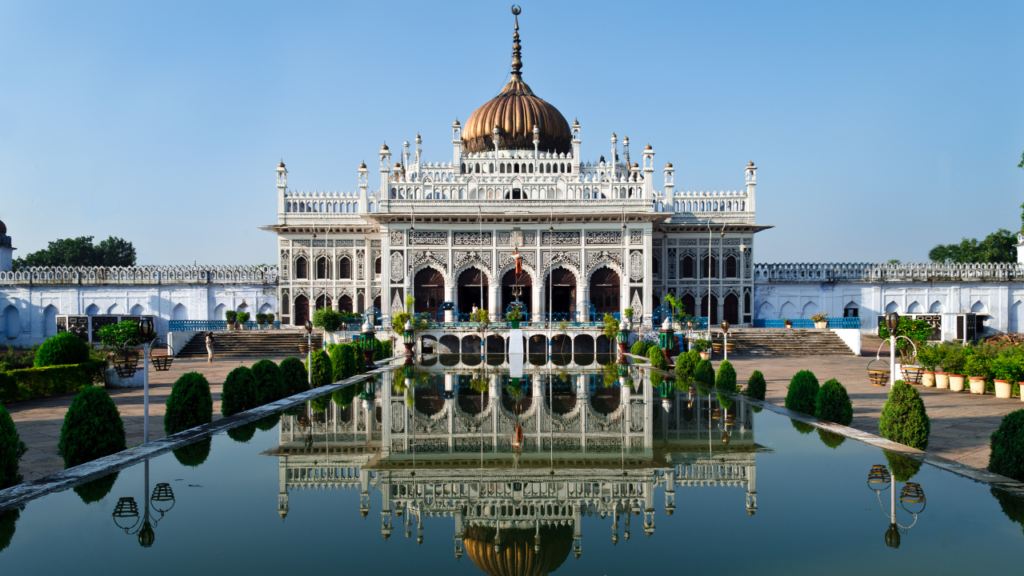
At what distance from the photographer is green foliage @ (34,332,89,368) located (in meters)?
12.7

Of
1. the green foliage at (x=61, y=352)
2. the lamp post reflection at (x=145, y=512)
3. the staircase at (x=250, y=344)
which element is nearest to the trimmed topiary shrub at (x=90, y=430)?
the lamp post reflection at (x=145, y=512)

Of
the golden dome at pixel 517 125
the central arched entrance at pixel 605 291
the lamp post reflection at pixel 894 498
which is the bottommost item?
the lamp post reflection at pixel 894 498

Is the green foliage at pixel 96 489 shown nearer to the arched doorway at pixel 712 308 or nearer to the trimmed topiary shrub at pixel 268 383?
the trimmed topiary shrub at pixel 268 383

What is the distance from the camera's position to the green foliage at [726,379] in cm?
1142

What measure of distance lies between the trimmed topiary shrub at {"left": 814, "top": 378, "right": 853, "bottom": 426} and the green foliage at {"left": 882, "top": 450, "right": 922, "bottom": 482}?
1.71 metres

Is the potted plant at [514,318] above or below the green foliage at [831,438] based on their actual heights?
above

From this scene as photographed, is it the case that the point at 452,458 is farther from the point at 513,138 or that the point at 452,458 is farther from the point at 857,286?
the point at 857,286

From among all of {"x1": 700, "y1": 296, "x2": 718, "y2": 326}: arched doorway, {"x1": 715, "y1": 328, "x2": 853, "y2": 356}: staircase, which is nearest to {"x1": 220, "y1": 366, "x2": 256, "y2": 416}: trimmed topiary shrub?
{"x1": 715, "y1": 328, "x2": 853, "y2": 356}: staircase

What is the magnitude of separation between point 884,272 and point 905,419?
1056 inches

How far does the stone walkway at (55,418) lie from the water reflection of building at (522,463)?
213 centimetres

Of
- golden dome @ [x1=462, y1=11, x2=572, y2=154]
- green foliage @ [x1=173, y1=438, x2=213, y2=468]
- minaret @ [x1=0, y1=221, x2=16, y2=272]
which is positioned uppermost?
golden dome @ [x1=462, y1=11, x2=572, y2=154]

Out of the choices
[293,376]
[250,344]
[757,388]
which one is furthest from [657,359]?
[250,344]

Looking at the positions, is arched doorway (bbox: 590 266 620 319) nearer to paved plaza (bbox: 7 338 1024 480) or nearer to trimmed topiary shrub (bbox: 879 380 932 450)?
paved plaza (bbox: 7 338 1024 480)

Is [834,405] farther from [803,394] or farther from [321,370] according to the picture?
[321,370]
